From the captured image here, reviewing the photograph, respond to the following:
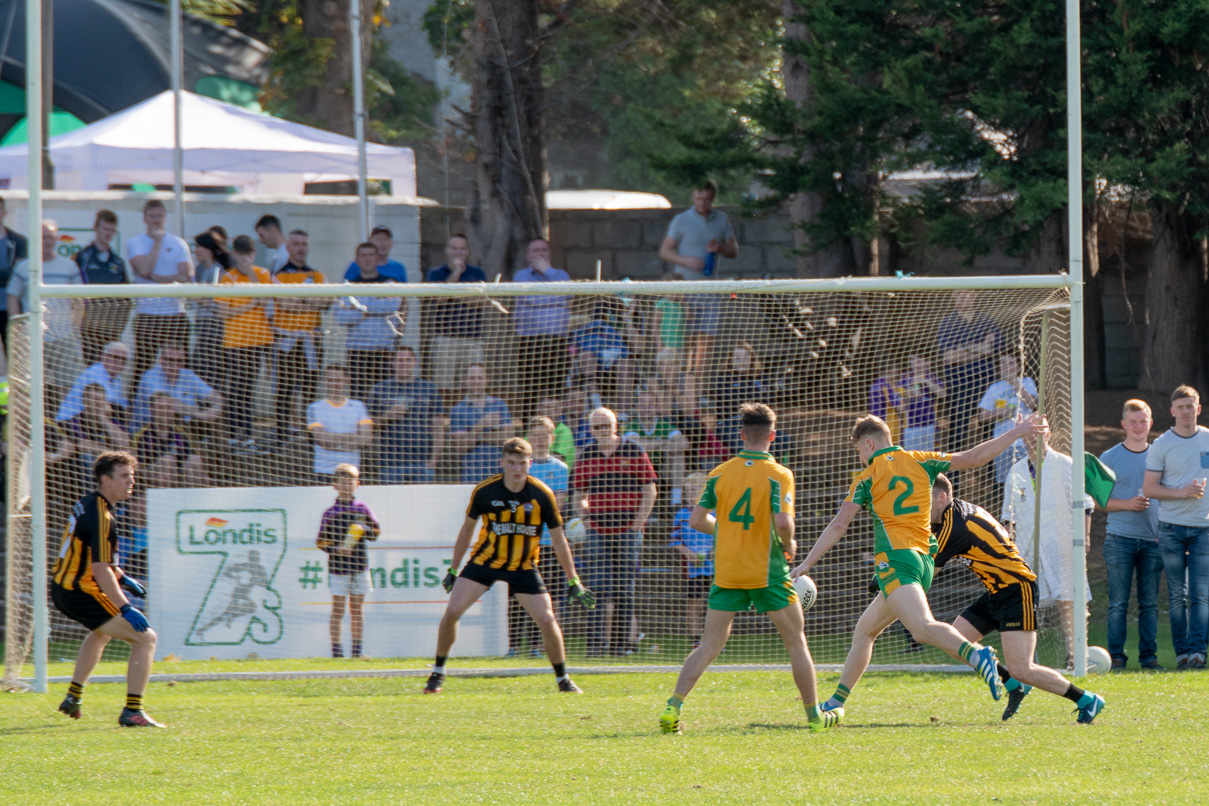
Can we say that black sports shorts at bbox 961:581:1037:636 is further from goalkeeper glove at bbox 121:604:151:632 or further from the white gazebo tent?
the white gazebo tent

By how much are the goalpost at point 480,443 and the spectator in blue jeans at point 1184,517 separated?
2.86ft

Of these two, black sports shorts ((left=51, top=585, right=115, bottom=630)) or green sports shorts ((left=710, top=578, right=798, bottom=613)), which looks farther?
black sports shorts ((left=51, top=585, right=115, bottom=630))

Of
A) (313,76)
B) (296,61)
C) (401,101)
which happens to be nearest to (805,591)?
(313,76)

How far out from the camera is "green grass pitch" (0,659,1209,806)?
5.95m

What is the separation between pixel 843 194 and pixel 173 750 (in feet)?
29.6

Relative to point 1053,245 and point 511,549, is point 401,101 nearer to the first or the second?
point 1053,245

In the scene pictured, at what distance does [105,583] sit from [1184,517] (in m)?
7.52

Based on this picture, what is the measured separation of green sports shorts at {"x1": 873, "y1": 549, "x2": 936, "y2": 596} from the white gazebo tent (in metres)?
10.3

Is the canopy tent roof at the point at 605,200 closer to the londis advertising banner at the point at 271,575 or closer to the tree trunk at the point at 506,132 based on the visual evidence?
the tree trunk at the point at 506,132

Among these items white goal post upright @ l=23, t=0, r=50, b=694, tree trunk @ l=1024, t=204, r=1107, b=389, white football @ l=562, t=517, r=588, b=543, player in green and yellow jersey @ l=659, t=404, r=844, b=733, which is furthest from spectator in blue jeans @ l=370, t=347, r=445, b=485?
tree trunk @ l=1024, t=204, r=1107, b=389

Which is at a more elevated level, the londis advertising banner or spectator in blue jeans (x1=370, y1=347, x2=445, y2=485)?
spectator in blue jeans (x1=370, y1=347, x2=445, y2=485)

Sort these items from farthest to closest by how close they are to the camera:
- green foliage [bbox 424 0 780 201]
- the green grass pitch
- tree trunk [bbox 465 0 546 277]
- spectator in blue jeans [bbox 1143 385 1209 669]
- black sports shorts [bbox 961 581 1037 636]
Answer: green foliage [bbox 424 0 780 201], tree trunk [bbox 465 0 546 277], spectator in blue jeans [bbox 1143 385 1209 669], black sports shorts [bbox 961 581 1037 636], the green grass pitch

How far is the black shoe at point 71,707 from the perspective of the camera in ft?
26.1

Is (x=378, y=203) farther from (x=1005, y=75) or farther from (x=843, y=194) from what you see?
(x=1005, y=75)
